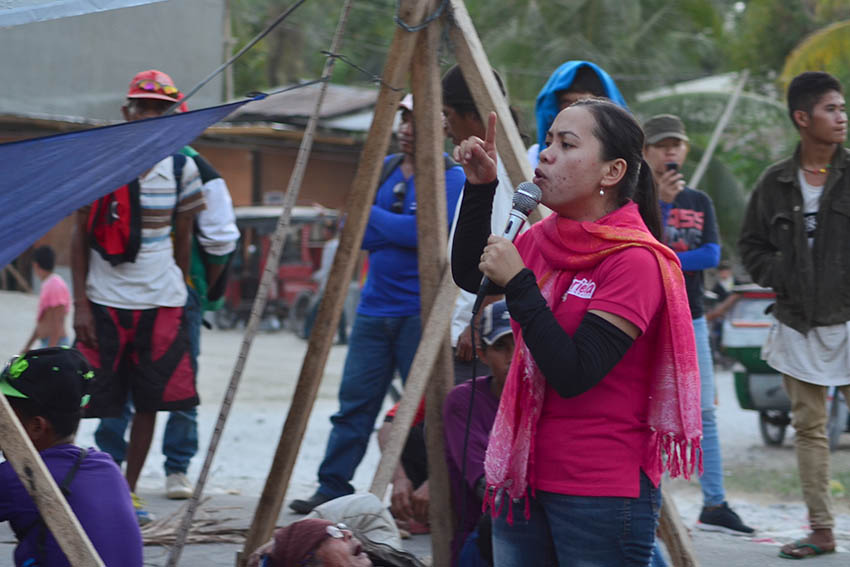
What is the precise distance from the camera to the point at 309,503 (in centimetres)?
539

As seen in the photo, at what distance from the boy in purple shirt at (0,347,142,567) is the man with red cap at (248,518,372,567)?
45cm

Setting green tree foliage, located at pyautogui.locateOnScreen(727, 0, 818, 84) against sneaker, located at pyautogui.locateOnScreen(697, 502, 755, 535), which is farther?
green tree foliage, located at pyautogui.locateOnScreen(727, 0, 818, 84)

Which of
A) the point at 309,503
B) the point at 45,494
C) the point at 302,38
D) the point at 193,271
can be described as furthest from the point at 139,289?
the point at 302,38

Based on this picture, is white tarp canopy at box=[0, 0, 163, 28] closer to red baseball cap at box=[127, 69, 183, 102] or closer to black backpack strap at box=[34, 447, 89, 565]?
black backpack strap at box=[34, 447, 89, 565]

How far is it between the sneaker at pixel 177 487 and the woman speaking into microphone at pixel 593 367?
3.40m

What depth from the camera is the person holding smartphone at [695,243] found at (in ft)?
17.4

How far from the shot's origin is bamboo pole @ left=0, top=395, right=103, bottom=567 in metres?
2.83

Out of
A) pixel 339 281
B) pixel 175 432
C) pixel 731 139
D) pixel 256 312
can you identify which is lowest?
pixel 175 432

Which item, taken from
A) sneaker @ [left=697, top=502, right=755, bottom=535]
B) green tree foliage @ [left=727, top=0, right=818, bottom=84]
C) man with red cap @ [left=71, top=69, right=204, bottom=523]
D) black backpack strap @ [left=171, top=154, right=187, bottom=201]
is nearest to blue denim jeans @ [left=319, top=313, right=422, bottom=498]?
man with red cap @ [left=71, top=69, right=204, bottom=523]

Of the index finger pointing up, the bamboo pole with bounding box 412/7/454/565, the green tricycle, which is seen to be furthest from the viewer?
the green tricycle

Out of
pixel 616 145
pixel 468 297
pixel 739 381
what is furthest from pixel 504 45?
pixel 616 145

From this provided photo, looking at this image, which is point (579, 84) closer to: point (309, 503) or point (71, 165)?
point (71, 165)

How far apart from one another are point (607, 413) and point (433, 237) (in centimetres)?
145

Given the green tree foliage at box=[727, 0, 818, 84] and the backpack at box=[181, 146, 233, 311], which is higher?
the green tree foliage at box=[727, 0, 818, 84]
